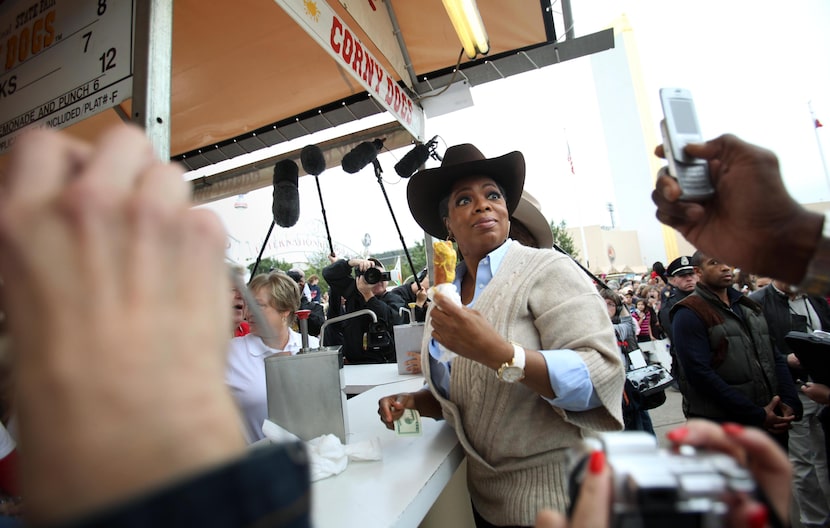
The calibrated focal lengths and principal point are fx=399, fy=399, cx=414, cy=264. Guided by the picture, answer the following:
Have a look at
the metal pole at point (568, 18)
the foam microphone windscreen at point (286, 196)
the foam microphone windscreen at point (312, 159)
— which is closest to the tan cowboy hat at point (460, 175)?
the foam microphone windscreen at point (286, 196)

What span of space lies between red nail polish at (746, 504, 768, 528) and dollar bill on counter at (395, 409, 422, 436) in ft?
4.05

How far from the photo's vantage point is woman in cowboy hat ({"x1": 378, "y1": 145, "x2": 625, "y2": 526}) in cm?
113

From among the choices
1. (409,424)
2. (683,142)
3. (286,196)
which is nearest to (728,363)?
(409,424)

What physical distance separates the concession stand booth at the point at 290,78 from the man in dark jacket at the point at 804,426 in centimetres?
261

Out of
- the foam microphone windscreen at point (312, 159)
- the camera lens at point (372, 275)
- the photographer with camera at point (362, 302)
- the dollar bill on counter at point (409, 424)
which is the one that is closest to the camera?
the dollar bill on counter at point (409, 424)

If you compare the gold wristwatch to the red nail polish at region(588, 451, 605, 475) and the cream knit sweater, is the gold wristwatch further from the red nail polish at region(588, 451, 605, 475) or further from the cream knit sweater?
the red nail polish at region(588, 451, 605, 475)

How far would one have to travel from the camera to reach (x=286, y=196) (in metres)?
2.60

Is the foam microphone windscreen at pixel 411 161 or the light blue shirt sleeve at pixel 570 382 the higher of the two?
the foam microphone windscreen at pixel 411 161

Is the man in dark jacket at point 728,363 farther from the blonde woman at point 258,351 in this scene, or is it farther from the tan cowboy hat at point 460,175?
the blonde woman at point 258,351

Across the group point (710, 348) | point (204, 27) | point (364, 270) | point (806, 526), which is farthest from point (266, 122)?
point (806, 526)

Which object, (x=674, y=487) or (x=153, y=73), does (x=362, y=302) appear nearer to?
(x=153, y=73)

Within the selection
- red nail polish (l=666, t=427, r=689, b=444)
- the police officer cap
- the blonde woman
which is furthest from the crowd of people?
the police officer cap

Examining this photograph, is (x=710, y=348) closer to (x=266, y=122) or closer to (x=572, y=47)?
(x=572, y=47)

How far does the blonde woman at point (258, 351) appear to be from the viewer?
6.04 feet
